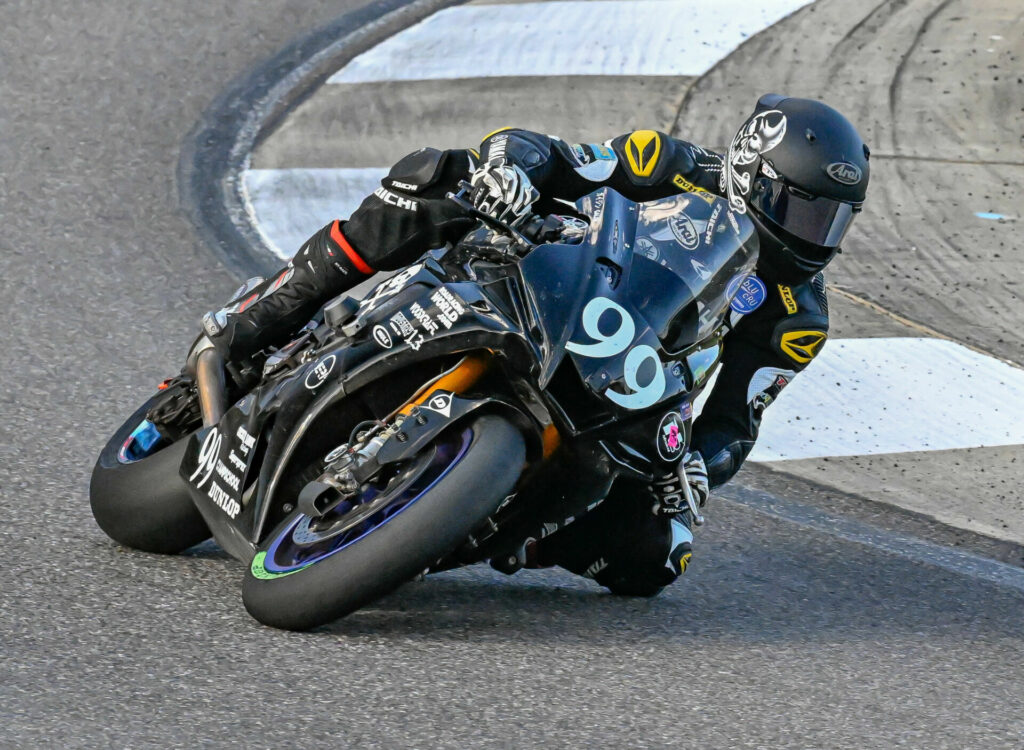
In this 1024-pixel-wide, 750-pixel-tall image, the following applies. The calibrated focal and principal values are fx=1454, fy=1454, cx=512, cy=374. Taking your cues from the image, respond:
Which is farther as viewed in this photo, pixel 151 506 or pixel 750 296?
pixel 750 296

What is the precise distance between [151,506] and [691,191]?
1.77 m

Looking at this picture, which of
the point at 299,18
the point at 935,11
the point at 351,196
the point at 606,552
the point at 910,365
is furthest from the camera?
the point at 935,11

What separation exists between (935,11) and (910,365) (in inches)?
155

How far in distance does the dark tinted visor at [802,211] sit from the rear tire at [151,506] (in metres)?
1.79

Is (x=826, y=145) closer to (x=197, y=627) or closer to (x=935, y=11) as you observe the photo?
(x=197, y=627)

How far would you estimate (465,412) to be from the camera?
10.9 feet

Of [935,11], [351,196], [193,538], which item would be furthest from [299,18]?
[193,538]

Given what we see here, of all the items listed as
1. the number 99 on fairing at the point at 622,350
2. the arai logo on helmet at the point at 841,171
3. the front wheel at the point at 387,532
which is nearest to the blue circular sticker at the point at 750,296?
the arai logo on helmet at the point at 841,171

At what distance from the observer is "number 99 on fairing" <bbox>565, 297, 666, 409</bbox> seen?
3.42 m

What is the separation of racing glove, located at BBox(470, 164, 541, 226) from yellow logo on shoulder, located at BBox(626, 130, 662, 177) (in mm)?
880

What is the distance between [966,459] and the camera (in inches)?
228

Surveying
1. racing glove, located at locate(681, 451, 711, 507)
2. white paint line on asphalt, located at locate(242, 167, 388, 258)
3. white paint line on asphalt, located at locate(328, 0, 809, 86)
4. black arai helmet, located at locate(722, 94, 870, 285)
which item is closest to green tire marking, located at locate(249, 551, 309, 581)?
racing glove, located at locate(681, 451, 711, 507)

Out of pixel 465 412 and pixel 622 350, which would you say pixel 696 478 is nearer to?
pixel 622 350

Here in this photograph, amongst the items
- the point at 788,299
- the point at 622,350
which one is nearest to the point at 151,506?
the point at 622,350
